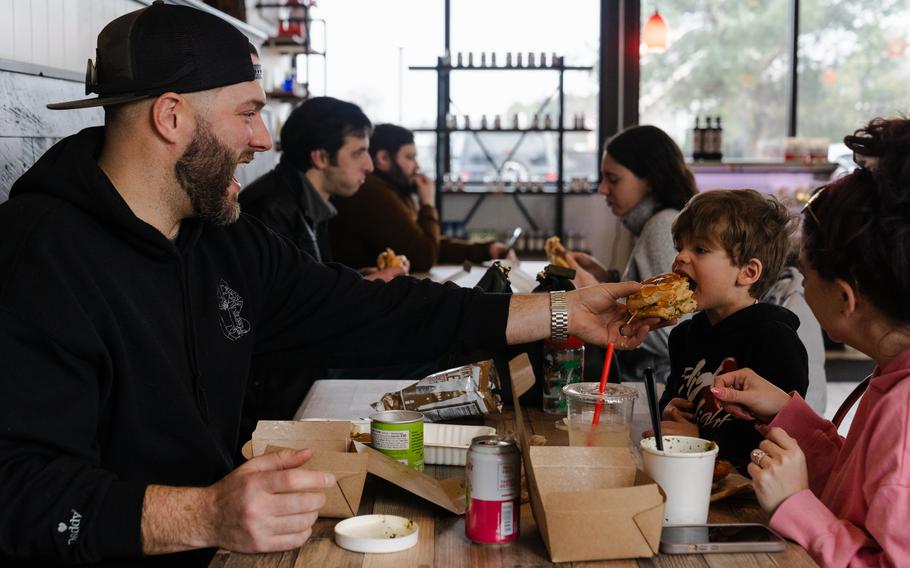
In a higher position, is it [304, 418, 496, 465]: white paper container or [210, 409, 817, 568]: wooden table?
[304, 418, 496, 465]: white paper container

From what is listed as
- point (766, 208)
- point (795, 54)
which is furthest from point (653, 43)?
point (766, 208)

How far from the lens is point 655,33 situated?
7492 millimetres

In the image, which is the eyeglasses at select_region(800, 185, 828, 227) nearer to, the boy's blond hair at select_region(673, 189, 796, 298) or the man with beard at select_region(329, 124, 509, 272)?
the boy's blond hair at select_region(673, 189, 796, 298)

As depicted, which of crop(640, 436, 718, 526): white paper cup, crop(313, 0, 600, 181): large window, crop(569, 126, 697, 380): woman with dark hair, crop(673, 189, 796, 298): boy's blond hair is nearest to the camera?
crop(640, 436, 718, 526): white paper cup

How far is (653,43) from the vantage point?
7.52 meters

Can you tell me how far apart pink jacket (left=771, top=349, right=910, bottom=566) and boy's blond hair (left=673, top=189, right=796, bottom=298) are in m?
0.85

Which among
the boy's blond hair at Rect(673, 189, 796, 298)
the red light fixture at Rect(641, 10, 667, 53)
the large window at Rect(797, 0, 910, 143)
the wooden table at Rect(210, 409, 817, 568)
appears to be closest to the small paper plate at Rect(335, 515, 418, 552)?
the wooden table at Rect(210, 409, 817, 568)

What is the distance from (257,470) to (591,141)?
7325mm

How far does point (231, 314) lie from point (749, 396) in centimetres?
98

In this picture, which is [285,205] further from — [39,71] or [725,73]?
[725,73]

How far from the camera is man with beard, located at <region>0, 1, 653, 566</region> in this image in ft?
4.50

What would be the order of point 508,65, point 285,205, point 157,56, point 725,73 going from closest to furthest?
point 157,56
point 285,205
point 508,65
point 725,73

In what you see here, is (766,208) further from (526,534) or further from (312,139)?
(312,139)

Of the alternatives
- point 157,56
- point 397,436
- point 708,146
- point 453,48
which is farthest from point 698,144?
point 397,436
